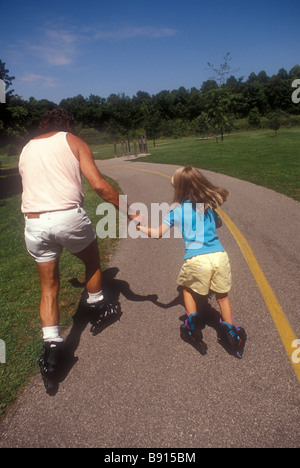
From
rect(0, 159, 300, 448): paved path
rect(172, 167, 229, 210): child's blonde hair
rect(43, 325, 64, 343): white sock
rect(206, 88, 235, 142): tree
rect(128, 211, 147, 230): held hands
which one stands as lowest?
rect(0, 159, 300, 448): paved path

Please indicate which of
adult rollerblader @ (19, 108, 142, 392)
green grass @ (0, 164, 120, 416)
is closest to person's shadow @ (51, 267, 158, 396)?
green grass @ (0, 164, 120, 416)

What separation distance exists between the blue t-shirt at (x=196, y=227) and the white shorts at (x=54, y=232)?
0.85 metres

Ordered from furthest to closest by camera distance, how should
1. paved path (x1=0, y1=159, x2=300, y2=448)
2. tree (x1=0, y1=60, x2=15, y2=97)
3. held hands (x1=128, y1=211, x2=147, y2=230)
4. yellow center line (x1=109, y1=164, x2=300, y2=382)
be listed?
tree (x1=0, y1=60, x2=15, y2=97)
held hands (x1=128, y1=211, x2=147, y2=230)
yellow center line (x1=109, y1=164, x2=300, y2=382)
paved path (x1=0, y1=159, x2=300, y2=448)

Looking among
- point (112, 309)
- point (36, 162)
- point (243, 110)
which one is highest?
point (243, 110)

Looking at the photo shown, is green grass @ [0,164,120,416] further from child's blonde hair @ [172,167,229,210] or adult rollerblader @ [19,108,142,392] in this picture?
child's blonde hair @ [172,167,229,210]

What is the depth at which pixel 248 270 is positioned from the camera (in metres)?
4.32

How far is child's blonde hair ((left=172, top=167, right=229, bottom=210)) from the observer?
2.82 m

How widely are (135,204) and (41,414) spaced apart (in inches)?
270

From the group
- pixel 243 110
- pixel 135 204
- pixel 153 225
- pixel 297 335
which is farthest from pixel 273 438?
pixel 243 110

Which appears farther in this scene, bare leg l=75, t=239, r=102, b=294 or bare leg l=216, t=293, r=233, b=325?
bare leg l=75, t=239, r=102, b=294

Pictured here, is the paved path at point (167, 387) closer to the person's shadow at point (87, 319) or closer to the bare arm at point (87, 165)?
the person's shadow at point (87, 319)

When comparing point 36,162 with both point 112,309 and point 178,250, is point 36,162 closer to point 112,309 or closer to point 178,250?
point 112,309

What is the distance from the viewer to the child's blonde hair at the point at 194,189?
282cm

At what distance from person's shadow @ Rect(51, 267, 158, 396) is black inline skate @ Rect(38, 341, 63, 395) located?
0.03 m
